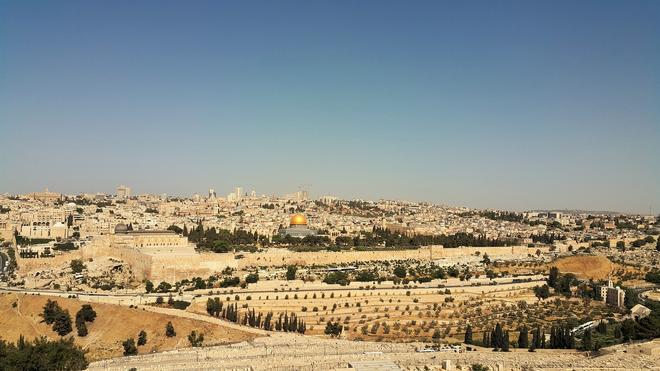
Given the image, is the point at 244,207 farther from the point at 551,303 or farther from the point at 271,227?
the point at 551,303

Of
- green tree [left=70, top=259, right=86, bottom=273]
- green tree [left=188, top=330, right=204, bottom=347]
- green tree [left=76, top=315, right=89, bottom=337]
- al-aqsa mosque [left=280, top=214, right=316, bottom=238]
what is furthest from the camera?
al-aqsa mosque [left=280, top=214, right=316, bottom=238]

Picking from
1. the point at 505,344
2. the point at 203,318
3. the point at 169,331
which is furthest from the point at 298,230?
the point at 505,344

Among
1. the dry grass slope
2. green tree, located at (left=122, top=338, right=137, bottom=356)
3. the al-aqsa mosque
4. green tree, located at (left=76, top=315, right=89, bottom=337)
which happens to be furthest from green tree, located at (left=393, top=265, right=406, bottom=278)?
green tree, located at (left=122, top=338, right=137, bottom=356)

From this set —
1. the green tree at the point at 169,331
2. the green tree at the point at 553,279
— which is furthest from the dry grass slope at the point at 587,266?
the green tree at the point at 169,331

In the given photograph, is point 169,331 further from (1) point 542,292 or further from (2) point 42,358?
(1) point 542,292

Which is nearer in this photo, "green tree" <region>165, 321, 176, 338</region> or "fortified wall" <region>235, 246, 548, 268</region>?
"green tree" <region>165, 321, 176, 338</region>

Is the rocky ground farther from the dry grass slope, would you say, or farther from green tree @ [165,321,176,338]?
the dry grass slope
